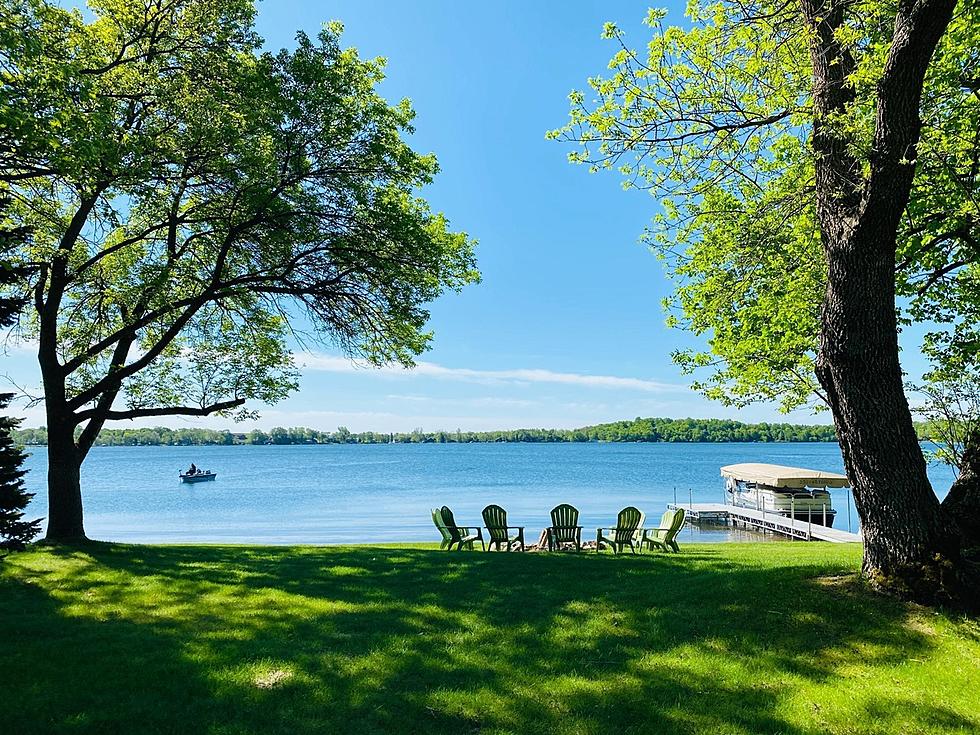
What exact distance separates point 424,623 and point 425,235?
8270mm

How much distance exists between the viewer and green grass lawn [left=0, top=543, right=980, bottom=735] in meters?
3.82

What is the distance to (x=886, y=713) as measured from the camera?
3787 mm

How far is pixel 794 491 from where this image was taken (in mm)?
26609

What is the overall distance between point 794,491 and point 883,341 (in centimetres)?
2381

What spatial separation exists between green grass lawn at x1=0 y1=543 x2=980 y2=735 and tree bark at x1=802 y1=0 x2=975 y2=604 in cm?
49

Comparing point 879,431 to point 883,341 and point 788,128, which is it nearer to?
point 883,341

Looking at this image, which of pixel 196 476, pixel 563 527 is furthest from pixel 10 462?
pixel 196 476

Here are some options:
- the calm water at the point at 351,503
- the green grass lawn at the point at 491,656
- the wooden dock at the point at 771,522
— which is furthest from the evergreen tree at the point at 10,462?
the calm water at the point at 351,503

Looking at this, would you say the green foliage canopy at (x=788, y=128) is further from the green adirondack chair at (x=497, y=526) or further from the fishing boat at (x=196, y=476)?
the fishing boat at (x=196, y=476)

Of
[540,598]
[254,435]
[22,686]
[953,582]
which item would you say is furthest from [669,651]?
[254,435]

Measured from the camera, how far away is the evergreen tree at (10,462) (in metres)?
6.59

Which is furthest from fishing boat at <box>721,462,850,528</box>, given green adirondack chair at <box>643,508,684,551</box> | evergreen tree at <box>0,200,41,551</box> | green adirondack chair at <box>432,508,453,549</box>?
evergreen tree at <box>0,200,41,551</box>

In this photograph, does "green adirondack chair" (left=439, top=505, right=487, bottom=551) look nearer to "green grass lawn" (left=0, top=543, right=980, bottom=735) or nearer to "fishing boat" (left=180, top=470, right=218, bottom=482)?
"green grass lawn" (left=0, top=543, right=980, bottom=735)

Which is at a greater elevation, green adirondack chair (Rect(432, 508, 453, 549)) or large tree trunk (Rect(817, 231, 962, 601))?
large tree trunk (Rect(817, 231, 962, 601))
